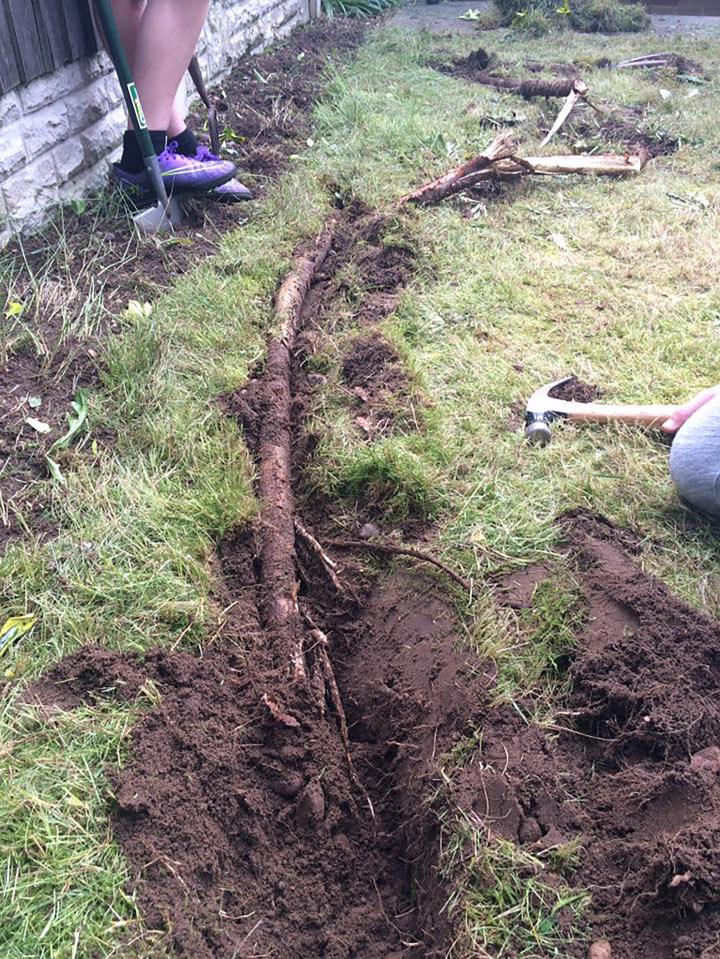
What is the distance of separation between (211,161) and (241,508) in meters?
2.52

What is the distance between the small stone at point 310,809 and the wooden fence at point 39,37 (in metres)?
3.13

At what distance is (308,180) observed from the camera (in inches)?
183

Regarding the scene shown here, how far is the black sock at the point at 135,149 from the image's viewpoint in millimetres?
3874

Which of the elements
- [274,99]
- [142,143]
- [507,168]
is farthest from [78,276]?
[274,99]

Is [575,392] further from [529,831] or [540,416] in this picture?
[529,831]

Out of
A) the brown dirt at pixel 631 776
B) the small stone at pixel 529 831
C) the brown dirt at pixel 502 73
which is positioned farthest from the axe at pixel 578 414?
the brown dirt at pixel 502 73

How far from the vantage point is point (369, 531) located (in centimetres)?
252

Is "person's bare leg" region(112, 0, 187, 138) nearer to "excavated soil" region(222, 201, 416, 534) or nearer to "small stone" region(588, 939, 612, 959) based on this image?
"excavated soil" region(222, 201, 416, 534)

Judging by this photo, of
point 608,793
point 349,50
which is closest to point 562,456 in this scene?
point 608,793

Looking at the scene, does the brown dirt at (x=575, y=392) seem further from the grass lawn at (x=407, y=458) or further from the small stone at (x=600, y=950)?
the small stone at (x=600, y=950)

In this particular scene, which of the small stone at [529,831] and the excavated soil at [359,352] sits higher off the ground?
the excavated soil at [359,352]

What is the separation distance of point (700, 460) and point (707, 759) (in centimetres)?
101

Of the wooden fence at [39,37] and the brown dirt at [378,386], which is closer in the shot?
the brown dirt at [378,386]

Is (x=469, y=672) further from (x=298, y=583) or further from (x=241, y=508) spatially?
(x=241, y=508)
